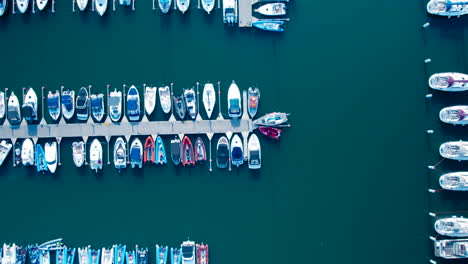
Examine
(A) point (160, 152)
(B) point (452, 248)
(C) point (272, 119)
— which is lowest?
(B) point (452, 248)

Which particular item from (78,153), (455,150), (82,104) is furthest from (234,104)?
(455,150)

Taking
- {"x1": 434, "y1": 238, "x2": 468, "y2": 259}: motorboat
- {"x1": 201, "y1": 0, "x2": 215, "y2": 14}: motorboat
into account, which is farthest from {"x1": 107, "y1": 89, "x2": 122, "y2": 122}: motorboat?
{"x1": 434, "y1": 238, "x2": 468, "y2": 259}: motorboat

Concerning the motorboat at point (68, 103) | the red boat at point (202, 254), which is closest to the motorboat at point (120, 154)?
the motorboat at point (68, 103)

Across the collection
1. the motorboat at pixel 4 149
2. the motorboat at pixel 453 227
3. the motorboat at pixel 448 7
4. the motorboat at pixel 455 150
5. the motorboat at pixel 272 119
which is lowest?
the motorboat at pixel 453 227

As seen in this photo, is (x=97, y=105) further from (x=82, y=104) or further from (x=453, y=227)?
(x=453, y=227)

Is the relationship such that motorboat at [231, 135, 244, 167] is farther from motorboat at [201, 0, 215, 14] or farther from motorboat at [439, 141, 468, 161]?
motorboat at [439, 141, 468, 161]

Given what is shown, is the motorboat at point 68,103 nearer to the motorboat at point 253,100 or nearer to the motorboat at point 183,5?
the motorboat at point 183,5

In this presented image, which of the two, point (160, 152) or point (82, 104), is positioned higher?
point (82, 104)
